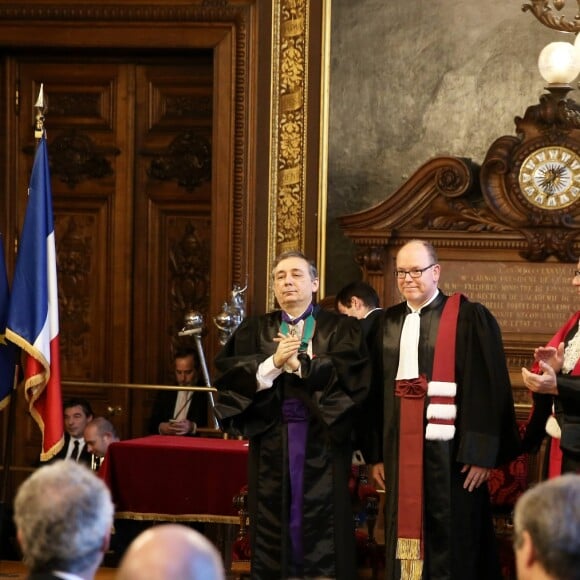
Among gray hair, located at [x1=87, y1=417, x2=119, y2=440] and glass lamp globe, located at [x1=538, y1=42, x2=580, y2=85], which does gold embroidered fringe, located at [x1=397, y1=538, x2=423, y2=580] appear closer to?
gray hair, located at [x1=87, y1=417, x2=119, y2=440]

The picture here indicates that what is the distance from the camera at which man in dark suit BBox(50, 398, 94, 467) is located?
8469 millimetres

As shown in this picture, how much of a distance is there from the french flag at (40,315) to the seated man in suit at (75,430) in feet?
3.27

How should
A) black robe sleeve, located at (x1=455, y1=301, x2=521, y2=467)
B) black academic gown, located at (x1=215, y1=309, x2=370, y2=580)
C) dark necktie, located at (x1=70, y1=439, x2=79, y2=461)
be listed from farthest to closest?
dark necktie, located at (x1=70, y1=439, x2=79, y2=461) → black academic gown, located at (x1=215, y1=309, x2=370, y2=580) → black robe sleeve, located at (x1=455, y1=301, x2=521, y2=467)

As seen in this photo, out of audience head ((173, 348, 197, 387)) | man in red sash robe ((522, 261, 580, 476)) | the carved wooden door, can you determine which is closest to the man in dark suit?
audience head ((173, 348, 197, 387))

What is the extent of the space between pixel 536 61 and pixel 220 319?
280cm

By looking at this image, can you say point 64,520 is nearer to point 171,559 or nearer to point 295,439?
point 171,559

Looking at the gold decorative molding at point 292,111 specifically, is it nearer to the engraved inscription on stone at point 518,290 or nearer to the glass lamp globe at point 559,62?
the engraved inscription on stone at point 518,290

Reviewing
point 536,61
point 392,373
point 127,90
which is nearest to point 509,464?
point 392,373

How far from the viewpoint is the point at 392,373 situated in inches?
246

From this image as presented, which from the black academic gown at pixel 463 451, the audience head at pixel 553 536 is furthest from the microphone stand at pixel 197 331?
the audience head at pixel 553 536

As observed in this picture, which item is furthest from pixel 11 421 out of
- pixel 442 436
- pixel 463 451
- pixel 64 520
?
pixel 64 520

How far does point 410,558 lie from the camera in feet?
20.1

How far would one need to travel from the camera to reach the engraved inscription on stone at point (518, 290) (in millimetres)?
8633

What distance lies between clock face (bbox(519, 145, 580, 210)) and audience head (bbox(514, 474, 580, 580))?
18.7 ft
